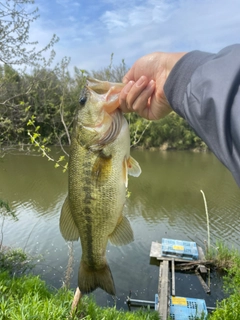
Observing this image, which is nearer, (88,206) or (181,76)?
(181,76)

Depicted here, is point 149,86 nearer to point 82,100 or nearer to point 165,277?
point 82,100

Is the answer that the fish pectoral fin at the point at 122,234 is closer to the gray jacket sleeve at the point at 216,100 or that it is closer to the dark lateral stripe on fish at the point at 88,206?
the dark lateral stripe on fish at the point at 88,206

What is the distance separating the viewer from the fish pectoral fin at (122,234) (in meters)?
1.94

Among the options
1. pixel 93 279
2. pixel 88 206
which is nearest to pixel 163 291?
pixel 93 279

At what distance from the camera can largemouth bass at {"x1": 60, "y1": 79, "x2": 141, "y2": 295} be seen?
176 centimetres

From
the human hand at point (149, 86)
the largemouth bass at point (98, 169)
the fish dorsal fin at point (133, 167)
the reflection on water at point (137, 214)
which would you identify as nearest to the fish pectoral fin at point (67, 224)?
the largemouth bass at point (98, 169)

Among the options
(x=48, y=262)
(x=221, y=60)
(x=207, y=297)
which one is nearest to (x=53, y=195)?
(x=48, y=262)

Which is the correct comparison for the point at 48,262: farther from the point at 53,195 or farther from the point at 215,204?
the point at 215,204

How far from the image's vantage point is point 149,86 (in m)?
1.73

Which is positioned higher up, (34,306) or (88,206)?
(88,206)

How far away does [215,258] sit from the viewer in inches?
392

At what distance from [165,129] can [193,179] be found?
14427 mm

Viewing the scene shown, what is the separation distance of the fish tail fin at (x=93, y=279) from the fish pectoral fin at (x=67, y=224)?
214 millimetres

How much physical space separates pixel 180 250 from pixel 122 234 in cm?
882
